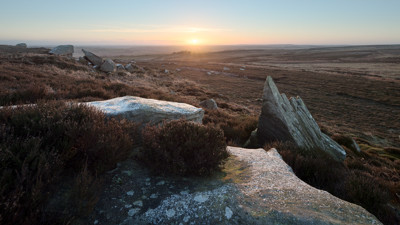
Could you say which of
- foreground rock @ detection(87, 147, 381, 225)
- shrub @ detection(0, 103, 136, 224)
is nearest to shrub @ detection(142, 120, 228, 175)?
foreground rock @ detection(87, 147, 381, 225)

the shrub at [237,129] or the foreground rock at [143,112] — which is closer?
the foreground rock at [143,112]

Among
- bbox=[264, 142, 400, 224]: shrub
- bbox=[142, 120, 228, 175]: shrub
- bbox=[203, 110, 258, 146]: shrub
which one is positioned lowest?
bbox=[203, 110, 258, 146]: shrub

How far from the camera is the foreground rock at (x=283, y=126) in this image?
8.15 metres

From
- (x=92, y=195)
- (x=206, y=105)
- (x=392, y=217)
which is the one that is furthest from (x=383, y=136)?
(x=92, y=195)

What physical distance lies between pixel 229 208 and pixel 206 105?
14.1 meters

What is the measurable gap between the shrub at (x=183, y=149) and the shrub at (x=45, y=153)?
570 mm

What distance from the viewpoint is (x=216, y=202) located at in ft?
10.6

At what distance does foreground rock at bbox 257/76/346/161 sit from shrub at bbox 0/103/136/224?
556 cm

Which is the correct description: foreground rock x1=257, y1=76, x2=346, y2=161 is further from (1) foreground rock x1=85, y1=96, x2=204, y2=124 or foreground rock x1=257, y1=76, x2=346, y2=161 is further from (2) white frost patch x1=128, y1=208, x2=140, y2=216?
(2) white frost patch x1=128, y1=208, x2=140, y2=216

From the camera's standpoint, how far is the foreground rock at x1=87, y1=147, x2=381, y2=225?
9.64 ft

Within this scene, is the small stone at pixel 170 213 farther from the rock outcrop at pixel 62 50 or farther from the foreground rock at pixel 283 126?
the rock outcrop at pixel 62 50

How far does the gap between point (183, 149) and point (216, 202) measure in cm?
129

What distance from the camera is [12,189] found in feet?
8.34

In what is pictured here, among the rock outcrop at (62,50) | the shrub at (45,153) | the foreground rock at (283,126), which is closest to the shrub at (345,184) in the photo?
the foreground rock at (283,126)
